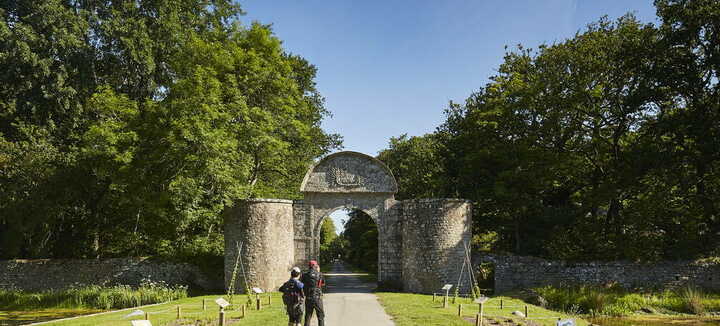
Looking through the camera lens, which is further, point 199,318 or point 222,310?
point 199,318

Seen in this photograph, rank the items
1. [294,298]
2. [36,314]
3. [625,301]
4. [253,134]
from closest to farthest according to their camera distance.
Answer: [294,298]
[625,301]
[36,314]
[253,134]

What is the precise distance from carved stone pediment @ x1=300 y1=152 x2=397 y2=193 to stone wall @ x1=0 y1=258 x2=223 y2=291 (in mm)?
6857

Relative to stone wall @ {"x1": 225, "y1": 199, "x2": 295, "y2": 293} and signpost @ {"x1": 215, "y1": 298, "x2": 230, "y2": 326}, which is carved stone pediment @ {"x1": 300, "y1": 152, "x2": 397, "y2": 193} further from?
signpost @ {"x1": 215, "y1": 298, "x2": 230, "y2": 326}

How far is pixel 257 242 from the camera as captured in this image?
1839 cm

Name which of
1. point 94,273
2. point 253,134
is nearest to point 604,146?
point 253,134

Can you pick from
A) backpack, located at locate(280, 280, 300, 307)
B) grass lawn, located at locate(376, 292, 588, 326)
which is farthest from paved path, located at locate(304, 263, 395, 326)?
backpack, located at locate(280, 280, 300, 307)

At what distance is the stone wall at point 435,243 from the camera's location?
18312 mm

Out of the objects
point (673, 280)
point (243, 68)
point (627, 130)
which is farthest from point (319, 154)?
point (673, 280)

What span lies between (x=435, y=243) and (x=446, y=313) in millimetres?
5790

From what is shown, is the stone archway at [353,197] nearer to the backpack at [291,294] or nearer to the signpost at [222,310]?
the signpost at [222,310]

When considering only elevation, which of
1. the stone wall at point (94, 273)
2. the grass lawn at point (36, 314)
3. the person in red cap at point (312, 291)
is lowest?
the grass lawn at point (36, 314)

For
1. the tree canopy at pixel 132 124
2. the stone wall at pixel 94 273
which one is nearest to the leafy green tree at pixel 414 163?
the tree canopy at pixel 132 124

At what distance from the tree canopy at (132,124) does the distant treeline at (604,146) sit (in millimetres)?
10309

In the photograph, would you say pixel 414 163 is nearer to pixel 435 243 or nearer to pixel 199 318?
pixel 435 243
